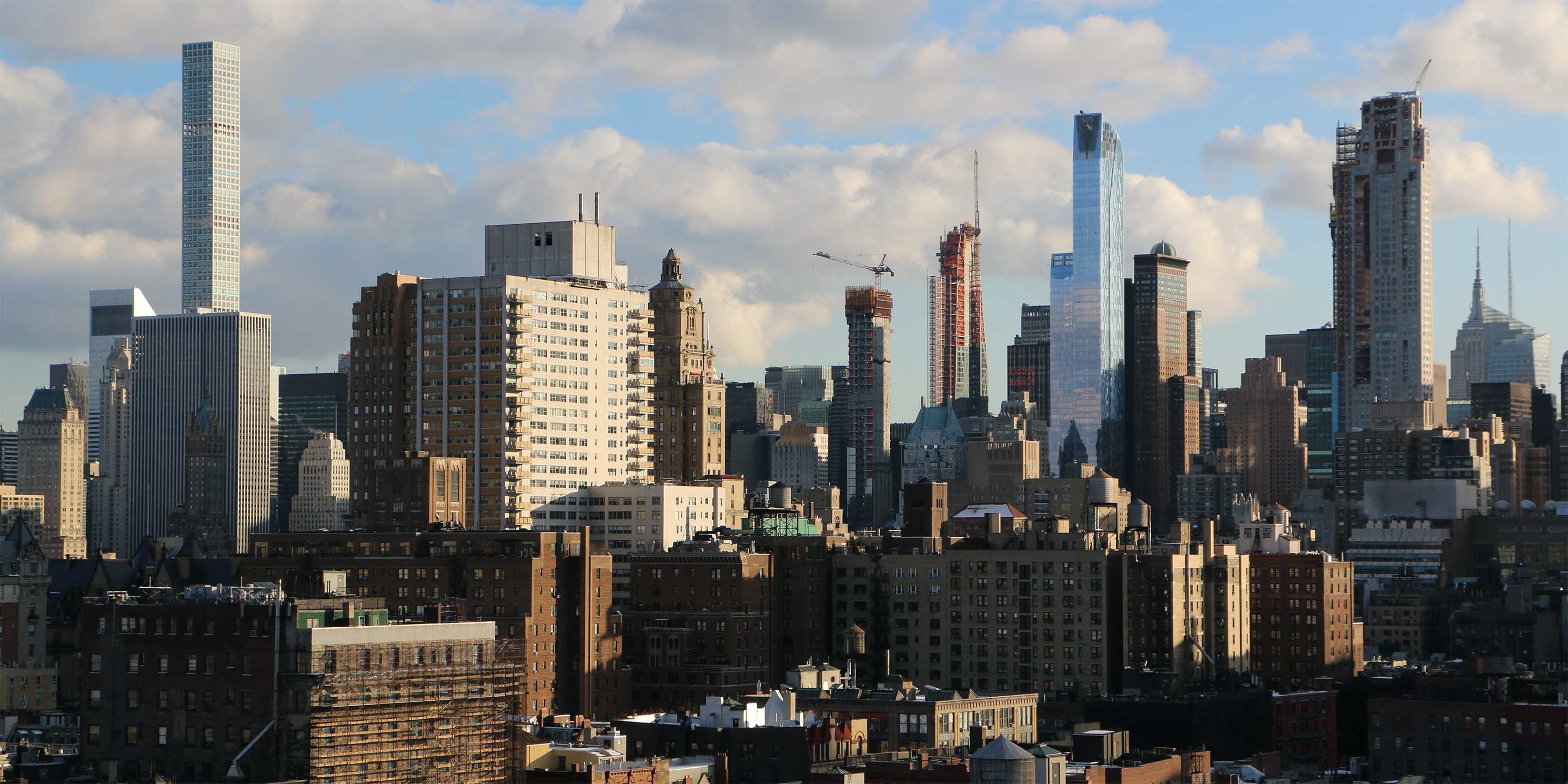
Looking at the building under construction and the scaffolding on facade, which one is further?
the scaffolding on facade

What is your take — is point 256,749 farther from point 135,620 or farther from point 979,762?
point 979,762

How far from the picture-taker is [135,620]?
159 metres

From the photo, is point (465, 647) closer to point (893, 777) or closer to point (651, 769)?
point (651, 769)

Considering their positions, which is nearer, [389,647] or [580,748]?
[389,647]

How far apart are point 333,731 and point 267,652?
635 cm

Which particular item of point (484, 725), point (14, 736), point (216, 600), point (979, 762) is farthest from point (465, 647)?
point (14, 736)

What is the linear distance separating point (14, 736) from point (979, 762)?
7333cm

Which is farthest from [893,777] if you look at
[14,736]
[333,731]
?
[14,736]

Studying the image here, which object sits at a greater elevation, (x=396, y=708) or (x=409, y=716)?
(x=396, y=708)

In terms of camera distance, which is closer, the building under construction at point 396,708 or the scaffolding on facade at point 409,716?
the building under construction at point 396,708

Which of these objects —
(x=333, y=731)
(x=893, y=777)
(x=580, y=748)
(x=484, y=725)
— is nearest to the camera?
(x=333, y=731)

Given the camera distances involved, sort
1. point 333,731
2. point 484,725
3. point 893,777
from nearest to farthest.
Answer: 1. point 333,731
2. point 484,725
3. point 893,777

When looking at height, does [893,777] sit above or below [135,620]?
below

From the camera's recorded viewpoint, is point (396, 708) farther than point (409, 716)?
No
